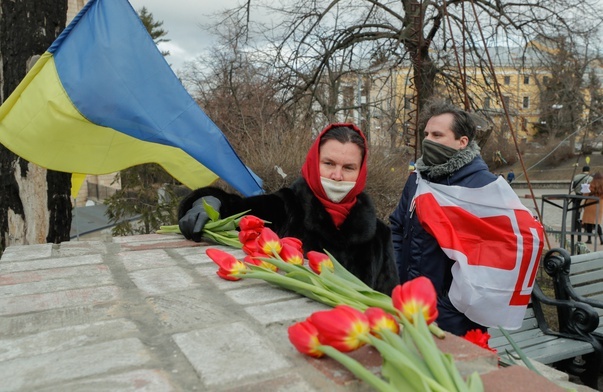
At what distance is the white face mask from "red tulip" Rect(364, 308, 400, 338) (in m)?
1.55

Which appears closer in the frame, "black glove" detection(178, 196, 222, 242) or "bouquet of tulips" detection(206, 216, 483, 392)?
"bouquet of tulips" detection(206, 216, 483, 392)

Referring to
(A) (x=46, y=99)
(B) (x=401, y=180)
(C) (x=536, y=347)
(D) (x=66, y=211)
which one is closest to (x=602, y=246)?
(B) (x=401, y=180)

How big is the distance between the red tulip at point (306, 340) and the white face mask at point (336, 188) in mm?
1587

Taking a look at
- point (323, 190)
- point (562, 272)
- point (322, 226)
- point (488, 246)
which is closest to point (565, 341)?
point (562, 272)

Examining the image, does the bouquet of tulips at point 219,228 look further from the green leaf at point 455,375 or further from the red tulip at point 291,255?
the green leaf at point 455,375

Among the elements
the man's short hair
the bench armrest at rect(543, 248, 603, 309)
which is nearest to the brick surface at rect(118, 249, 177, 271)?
the man's short hair

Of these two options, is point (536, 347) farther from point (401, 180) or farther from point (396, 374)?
point (401, 180)

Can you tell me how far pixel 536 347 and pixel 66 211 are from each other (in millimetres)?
3827

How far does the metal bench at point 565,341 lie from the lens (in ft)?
11.2

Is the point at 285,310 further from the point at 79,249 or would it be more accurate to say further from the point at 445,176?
the point at 445,176

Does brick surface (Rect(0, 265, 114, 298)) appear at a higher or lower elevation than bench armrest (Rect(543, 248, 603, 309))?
higher

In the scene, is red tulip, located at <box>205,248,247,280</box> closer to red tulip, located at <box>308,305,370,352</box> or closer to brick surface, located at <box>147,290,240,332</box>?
brick surface, located at <box>147,290,240,332</box>

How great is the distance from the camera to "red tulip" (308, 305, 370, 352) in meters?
0.86

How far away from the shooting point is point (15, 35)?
3.83 metres
